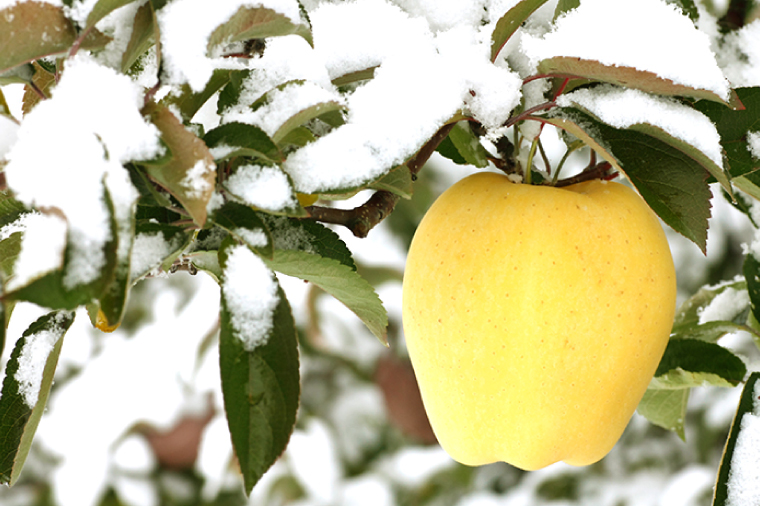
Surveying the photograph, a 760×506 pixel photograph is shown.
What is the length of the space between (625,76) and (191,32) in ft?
0.66

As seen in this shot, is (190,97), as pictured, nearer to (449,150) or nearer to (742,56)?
(449,150)

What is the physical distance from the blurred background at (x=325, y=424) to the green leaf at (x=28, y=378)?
813mm

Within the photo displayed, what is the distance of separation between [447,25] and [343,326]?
1185 millimetres

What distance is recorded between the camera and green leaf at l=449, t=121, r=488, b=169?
0.42m

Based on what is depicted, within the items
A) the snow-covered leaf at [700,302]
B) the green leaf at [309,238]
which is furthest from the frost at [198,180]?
the snow-covered leaf at [700,302]

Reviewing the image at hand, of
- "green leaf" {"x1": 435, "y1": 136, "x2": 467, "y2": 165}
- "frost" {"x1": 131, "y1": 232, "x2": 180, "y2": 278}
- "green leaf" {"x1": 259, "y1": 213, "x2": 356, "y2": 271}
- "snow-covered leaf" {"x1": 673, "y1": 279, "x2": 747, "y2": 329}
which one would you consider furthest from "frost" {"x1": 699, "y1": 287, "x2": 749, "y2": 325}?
"frost" {"x1": 131, "y1": 232, "x2": 180, "y2": 278}

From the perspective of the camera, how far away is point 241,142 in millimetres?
269

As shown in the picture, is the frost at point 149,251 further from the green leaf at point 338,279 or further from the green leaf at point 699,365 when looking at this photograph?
the green leaf at point 699,365

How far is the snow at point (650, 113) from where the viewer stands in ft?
1.04

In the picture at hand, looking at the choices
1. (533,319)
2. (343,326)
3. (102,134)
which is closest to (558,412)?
(533,319)

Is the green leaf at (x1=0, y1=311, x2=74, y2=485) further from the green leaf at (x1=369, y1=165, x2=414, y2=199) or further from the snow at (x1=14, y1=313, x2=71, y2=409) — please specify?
the green leaf at (x1=369, y1=165, x2=414, y2=199)

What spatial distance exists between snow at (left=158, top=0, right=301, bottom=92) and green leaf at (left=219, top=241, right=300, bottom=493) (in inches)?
3.3

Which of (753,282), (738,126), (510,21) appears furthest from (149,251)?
(753,282)

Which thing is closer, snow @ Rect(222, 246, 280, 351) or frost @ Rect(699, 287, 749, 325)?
snow @ Rect(222, 246, 280, 351)
